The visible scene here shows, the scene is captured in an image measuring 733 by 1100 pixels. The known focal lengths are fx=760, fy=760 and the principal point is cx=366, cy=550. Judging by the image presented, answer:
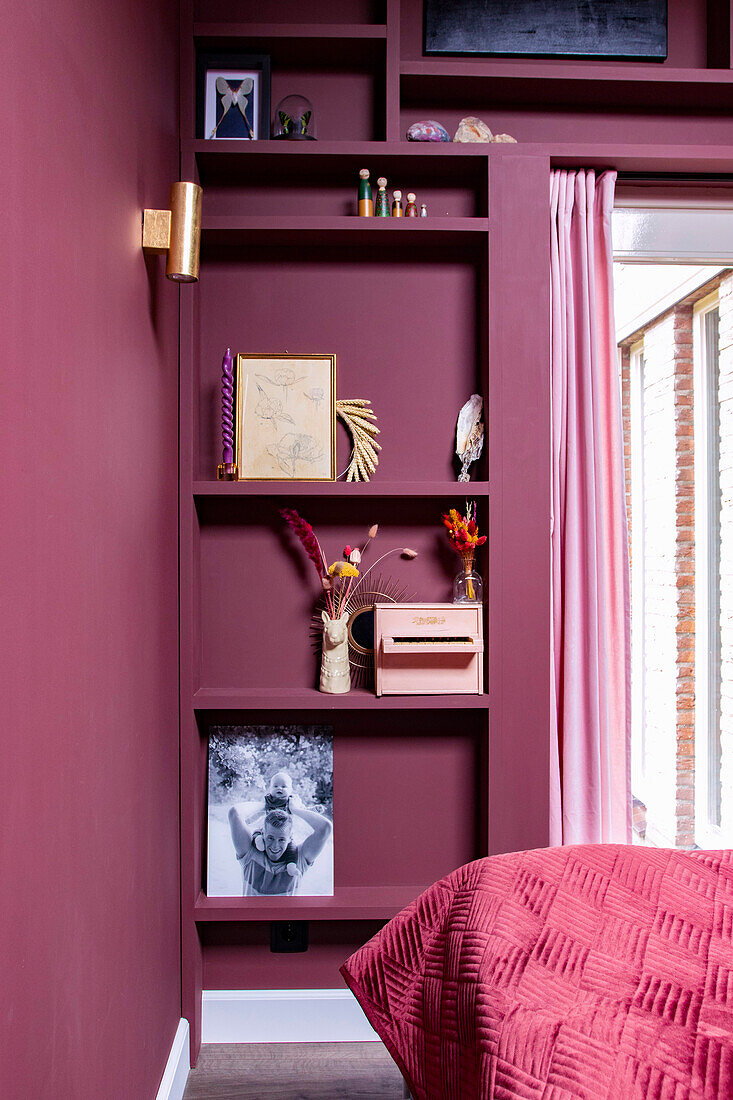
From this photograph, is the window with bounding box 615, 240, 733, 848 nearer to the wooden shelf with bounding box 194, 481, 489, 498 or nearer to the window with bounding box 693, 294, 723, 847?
the window with bounding box 693, 294, 723, 847

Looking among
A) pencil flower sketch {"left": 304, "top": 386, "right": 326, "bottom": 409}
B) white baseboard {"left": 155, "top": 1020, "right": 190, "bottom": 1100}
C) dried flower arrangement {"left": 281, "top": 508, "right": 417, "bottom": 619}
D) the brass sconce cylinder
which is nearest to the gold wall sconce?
the brass sconce cylinder

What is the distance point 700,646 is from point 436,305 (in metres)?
1.33

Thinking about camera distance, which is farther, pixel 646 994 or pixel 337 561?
pixel 337 561

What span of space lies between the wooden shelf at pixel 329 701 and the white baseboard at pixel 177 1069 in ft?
2.56

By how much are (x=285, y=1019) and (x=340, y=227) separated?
6.84ft

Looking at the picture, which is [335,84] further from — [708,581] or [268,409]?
[708,581]

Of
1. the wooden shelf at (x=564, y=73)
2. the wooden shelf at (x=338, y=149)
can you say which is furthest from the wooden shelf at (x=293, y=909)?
the wooden shelf at (x=564, y=73)

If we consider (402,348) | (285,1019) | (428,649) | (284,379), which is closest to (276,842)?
(285,1019)

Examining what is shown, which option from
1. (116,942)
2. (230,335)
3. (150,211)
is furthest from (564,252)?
(116,942)

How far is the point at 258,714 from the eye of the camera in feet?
6.79

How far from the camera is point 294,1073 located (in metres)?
1.89

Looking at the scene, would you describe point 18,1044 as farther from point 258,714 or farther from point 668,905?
point 258,714

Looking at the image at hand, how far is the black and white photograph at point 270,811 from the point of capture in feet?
6.56

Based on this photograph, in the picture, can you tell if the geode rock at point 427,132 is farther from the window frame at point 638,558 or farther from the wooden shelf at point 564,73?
the window frame at point 638,558
